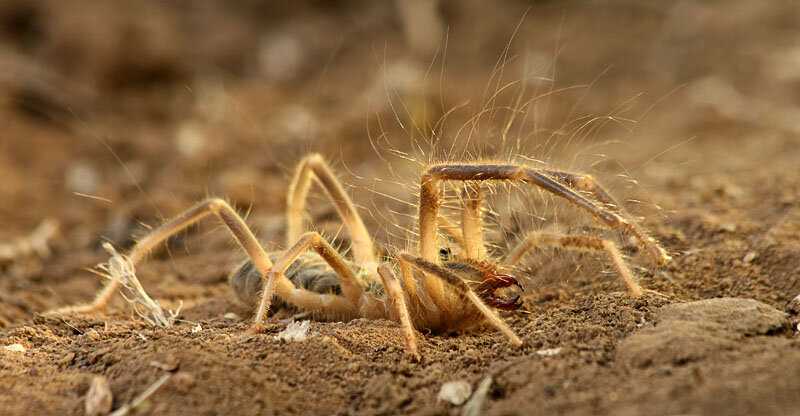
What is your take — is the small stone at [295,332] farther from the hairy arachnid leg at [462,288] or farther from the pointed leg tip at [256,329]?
the hairy arachnid leg at [462,288]

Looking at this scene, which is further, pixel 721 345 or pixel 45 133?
pixel 45 133

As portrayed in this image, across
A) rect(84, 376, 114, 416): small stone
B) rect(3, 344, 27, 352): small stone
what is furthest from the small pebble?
rect(3, 344, 27, 352): small stone

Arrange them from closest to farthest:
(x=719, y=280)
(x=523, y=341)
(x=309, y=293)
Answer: (x=523, y=341) < (x=719, y=280) < (x=309, y=293)

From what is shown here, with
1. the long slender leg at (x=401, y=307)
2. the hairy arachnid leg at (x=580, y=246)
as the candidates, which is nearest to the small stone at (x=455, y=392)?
the long slender leg at (x=401, y=307)

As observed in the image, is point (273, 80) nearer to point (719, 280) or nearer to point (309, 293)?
point (309, 293)

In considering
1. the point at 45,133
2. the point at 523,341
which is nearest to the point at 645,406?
the point at 523,341

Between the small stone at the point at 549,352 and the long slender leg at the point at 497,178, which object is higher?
the long slender leg at the point at 497,178

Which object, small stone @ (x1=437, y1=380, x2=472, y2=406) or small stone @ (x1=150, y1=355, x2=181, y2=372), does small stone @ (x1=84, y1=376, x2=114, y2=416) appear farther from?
small stone @ (x1=437, y1=380, x2=472, y2=406)
